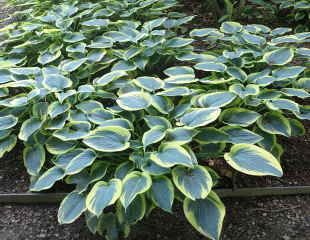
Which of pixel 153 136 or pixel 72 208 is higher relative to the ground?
pixel 153 136

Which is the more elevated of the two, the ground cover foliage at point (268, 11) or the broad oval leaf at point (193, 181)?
the broad oval leaf at point (193, 181)

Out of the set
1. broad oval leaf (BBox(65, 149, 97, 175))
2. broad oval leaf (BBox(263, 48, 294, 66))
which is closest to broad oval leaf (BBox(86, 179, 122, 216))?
broad oval leaf (BBox(65, 149, 97, 175))

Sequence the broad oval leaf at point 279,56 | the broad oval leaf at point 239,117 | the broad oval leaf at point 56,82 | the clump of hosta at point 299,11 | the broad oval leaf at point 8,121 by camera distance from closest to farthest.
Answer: the broad oval leaf at point 239,117 < the broad oval leaf at point 8,121 < the broad oval leaf at point 56,82 < the broad oval leaf at point 279,56 < the clump of hosta at point 299,11

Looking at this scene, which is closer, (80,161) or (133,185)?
(133,185)

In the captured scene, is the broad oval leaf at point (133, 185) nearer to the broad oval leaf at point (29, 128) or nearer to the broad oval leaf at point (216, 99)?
the broad oval leaf at point (216, 99)

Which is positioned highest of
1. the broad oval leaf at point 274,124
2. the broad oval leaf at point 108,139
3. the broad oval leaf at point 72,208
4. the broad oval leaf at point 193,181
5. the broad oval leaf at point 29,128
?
the broad oval leaf at point 108,139

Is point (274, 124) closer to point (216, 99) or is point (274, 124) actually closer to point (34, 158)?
point (216, 99)

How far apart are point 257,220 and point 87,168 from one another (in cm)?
80

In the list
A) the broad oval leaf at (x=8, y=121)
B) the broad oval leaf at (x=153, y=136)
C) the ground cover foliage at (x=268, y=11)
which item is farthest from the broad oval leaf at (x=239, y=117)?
the ground cover foliage at (x=268, y=11)

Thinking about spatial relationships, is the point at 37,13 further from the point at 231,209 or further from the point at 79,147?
the point at 231,209

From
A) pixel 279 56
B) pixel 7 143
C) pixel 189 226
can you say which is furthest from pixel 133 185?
pixel 279 56

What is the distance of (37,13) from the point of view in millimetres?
3680

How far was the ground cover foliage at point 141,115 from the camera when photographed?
176cm

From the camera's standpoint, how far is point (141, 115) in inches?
85.9
